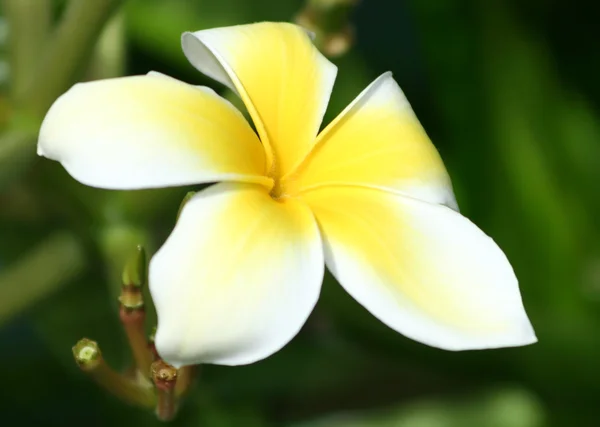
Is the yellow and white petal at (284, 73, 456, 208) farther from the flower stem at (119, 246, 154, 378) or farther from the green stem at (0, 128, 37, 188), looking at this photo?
the green stem at (0, 128, 37, 188)

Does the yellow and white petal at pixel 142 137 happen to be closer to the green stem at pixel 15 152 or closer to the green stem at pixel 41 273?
the green stem at pixel 15 152

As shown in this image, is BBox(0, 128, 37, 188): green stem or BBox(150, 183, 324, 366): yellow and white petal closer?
BBox(150, 183, 324, 366): yellow and white petal

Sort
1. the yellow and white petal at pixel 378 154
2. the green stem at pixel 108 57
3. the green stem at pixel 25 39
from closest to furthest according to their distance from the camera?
the yellow and white petal at pixel 378 154 < the green stem at pixel 25 39 < the green stem at pixel 108 57

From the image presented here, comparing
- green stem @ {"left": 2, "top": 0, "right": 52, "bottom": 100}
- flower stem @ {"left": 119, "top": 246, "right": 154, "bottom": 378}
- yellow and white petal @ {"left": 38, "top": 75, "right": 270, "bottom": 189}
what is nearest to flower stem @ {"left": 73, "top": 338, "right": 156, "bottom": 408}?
flower stem @ {"left": 119, "top": 246, "right": 154, "bottom": 378}

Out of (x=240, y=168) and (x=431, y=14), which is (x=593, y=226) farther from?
(x=240, y=168)

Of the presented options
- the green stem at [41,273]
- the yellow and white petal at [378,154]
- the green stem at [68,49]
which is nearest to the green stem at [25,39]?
the green stem at [68,49]

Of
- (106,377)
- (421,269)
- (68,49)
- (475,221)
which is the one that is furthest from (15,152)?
(475,221)
